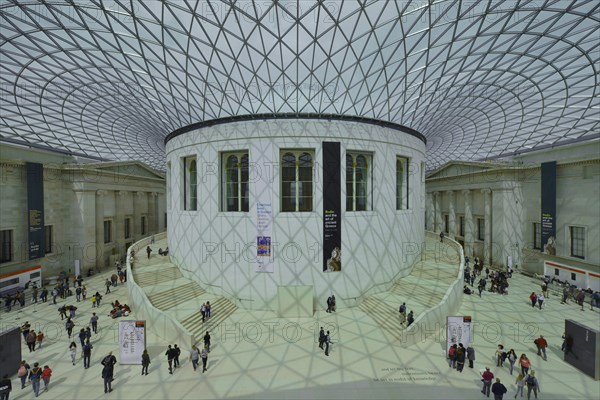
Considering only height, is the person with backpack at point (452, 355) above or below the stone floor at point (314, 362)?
above

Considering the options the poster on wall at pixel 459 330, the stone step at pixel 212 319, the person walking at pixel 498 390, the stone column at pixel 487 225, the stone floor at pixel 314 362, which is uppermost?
the stone column at pixel 487 225

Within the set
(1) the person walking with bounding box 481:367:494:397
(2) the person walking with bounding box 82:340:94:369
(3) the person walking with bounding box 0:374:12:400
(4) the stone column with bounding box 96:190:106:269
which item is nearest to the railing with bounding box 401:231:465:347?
(1) the person walking with bounding box 481:367:494:397

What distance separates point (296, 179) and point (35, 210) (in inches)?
1039

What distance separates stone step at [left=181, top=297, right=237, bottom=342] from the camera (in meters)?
16.0

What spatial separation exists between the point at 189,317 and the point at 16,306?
1596 centimetres

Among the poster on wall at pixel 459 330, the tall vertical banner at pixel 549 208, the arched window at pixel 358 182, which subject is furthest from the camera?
the tall vertical banner at pixel 549 208

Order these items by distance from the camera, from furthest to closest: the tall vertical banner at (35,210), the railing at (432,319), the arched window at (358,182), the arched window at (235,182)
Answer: the tall vertical banner at (35,210) → the arched window at (358,182) → the arched window at (235,182) → the railing at (432,319)

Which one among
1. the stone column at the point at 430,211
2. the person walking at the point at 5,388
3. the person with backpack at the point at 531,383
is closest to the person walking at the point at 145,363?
the person walking at the point at 5,388

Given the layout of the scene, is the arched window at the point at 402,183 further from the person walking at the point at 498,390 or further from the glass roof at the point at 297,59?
the person walking at the point at 498,390

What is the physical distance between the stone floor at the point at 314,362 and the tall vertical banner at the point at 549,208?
8639 millimetres

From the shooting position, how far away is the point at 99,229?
108 ft

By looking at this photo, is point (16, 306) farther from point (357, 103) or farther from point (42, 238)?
point (357, 103)

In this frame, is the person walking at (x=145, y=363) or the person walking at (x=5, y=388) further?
the person walking at (x=145, y=363)

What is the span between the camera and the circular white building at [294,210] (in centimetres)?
1942
